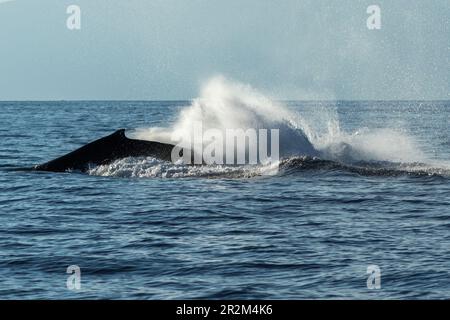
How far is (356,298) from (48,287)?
401 cm

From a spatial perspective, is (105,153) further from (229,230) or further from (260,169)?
(229,230)

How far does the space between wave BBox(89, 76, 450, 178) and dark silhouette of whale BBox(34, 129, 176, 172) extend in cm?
28

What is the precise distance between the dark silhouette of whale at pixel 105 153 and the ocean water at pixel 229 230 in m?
0.37

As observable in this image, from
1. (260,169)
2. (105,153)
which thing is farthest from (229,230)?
(105,153)

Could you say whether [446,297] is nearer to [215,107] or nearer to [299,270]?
[299,270]

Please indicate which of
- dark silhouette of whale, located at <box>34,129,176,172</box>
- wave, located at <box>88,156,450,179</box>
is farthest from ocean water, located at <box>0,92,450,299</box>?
dark silhouette of whale, located at <box>34,129,176,172</box>

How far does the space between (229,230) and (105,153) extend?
981cm

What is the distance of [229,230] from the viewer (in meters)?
14.6

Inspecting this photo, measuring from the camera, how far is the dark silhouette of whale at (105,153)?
77.5 ft

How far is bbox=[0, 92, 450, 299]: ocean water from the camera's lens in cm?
1073
